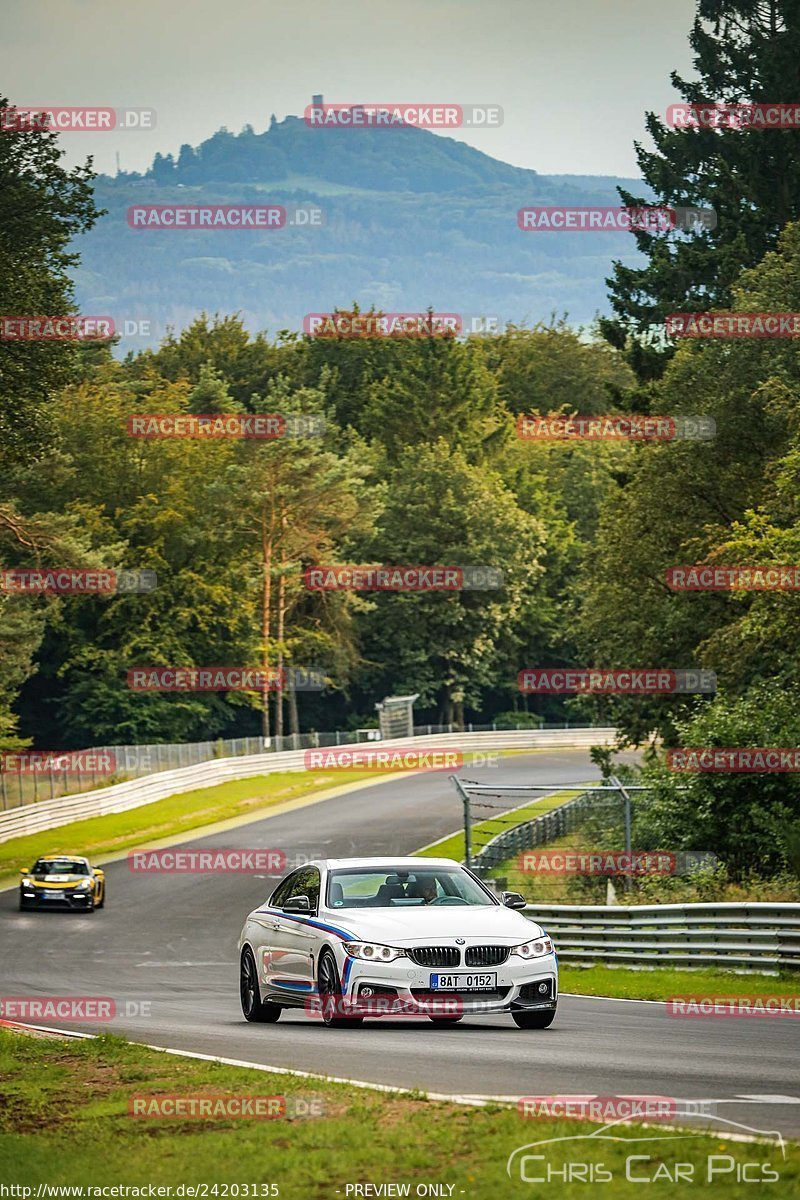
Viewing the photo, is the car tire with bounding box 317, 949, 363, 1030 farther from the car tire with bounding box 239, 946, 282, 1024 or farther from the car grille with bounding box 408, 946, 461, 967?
the car tire with bounding box 239, 946, 282, 1024

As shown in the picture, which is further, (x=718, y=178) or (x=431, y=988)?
(x=718, y=178)

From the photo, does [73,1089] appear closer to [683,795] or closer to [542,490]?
[683,795]

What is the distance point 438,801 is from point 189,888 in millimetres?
19409

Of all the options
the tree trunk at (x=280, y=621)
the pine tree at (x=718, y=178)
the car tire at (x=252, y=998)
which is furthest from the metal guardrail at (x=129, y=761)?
the car tire at (x=252, y=998)

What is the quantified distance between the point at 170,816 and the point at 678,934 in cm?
4000

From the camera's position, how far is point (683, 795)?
101 feet

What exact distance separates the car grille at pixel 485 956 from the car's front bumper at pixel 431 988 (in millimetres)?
43

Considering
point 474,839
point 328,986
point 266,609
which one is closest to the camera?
point 328,986

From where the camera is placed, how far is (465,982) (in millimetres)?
14773

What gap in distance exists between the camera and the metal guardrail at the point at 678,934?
71.9 feet

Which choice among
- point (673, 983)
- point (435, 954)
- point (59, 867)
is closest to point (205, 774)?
point (59, 867)

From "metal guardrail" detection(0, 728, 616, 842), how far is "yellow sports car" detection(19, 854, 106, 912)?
46.2ft

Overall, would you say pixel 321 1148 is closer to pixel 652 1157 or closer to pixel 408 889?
pixel 652 1157

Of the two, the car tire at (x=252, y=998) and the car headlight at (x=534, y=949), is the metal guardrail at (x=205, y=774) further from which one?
the car headlight at (x=534, y=949)
